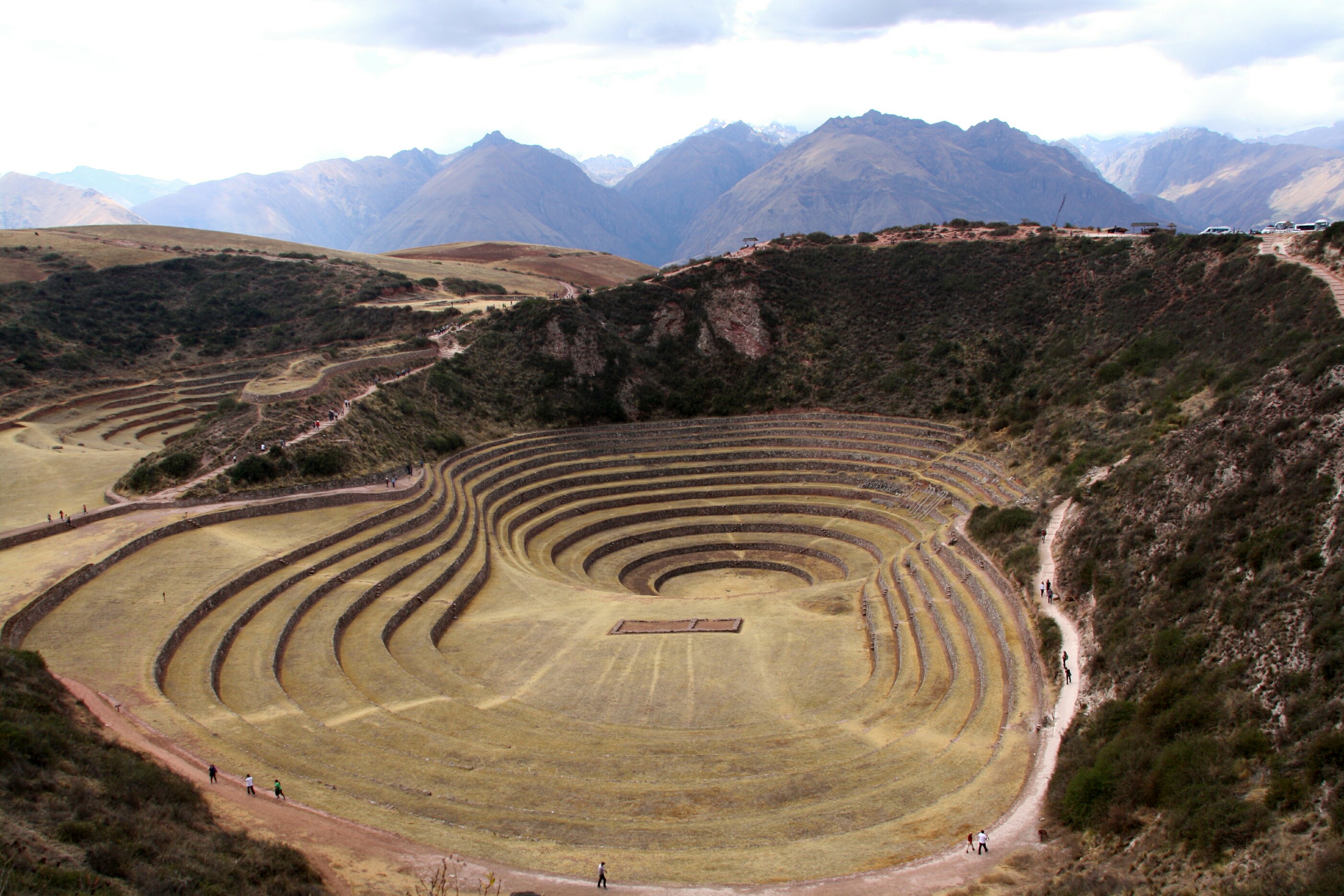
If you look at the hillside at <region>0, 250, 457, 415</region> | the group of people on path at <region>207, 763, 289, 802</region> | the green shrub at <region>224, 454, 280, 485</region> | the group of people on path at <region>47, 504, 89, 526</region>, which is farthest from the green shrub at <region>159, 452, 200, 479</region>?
the hillside at <region>0, 250, 457, 415</region>

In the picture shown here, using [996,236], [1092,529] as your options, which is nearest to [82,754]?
[1092,529]

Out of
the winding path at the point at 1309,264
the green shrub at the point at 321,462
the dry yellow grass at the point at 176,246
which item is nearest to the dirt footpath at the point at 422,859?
the green shrub at the point at 321,462

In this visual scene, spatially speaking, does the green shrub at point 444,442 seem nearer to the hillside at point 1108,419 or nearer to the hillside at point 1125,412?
the hillside at point 1108,419

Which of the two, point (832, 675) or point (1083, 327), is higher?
point (1083, 327)

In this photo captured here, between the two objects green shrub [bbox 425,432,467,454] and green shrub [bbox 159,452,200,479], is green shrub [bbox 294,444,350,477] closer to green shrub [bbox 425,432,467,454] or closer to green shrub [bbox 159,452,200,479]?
green shrub [bbox 159,452,200,479]

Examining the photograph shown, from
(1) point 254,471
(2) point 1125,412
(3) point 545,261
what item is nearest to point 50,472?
(1) point 254,471

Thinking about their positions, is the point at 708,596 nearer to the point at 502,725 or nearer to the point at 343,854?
the point at 502,725
